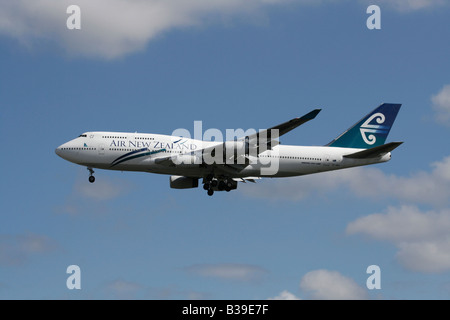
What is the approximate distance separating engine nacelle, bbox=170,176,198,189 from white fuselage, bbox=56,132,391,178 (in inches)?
126

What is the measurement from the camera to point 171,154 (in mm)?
53812

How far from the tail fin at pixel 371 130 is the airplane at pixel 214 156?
63 cm

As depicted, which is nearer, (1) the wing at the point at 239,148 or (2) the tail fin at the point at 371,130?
(1) the wing at the point at 239,148

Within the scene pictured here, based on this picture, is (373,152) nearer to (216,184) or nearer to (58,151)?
(216,184)

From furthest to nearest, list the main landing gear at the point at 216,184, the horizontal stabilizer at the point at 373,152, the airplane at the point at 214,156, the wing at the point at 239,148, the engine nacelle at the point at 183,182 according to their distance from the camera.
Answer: the engine nacelle at the point at 183,182 < the main landing gear at the point at 216,184 < the horizontal stabilizer at the point at 373,152 < the airplane at the point at 214,156 < the wing at the point at 239,148

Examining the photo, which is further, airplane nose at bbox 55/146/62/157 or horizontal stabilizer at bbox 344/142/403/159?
horizontal stabilizer at bbox 344/142/403/159

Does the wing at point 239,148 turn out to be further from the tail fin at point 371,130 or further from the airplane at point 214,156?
the tail fin at point 371,130

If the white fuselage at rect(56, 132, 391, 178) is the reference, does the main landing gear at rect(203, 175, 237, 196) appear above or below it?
below

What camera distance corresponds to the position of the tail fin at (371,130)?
59125mm

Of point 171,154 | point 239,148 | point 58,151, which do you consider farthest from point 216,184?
point 58,151

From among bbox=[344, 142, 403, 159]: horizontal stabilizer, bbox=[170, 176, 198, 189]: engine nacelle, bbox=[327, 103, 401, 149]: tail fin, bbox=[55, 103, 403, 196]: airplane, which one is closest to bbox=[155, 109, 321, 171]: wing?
→ bbox=[55, 103, 403, 196]: airplane

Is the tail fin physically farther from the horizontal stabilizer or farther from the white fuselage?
the white fuselage

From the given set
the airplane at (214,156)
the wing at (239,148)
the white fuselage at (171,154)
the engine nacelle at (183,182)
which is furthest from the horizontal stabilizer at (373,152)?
the engine nacelle at (183,182)

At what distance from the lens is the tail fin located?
5912cm
